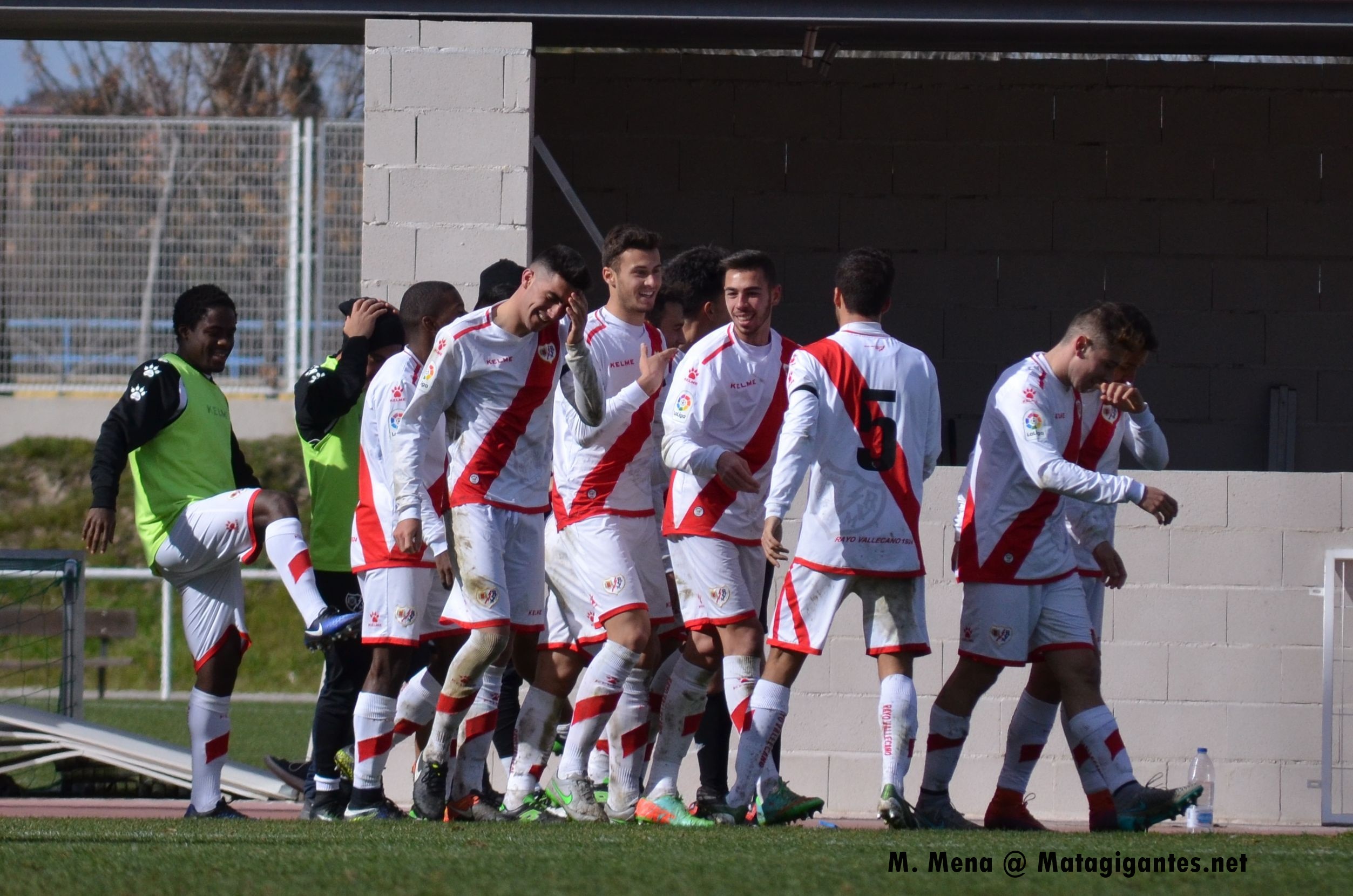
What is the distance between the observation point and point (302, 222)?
61.9ft

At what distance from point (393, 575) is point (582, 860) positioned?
1949 millimetres

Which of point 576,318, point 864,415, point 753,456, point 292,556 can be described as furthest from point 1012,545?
point 292,556

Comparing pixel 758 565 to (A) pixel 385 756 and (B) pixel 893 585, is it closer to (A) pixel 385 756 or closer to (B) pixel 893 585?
(B) pixel 893 585

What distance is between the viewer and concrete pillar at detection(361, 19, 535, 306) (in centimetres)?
746

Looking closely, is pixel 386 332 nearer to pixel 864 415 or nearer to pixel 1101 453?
pixel 864 415

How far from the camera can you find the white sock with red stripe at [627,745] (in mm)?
5922

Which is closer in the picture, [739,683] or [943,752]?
[739,683]

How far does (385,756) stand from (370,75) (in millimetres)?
3163

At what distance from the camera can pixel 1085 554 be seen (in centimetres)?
625

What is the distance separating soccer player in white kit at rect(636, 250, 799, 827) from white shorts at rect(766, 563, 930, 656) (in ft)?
0.83

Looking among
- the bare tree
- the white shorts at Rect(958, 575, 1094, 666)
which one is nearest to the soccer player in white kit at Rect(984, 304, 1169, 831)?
the white shorts at Rect(958, 575, 1094, 666)

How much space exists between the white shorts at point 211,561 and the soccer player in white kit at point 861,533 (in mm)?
2030

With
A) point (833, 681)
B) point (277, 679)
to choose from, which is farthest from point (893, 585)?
point (277, 679)

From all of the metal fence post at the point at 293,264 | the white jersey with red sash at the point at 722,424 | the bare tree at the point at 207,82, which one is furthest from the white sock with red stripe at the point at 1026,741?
the bare tree at the point at 207,82
